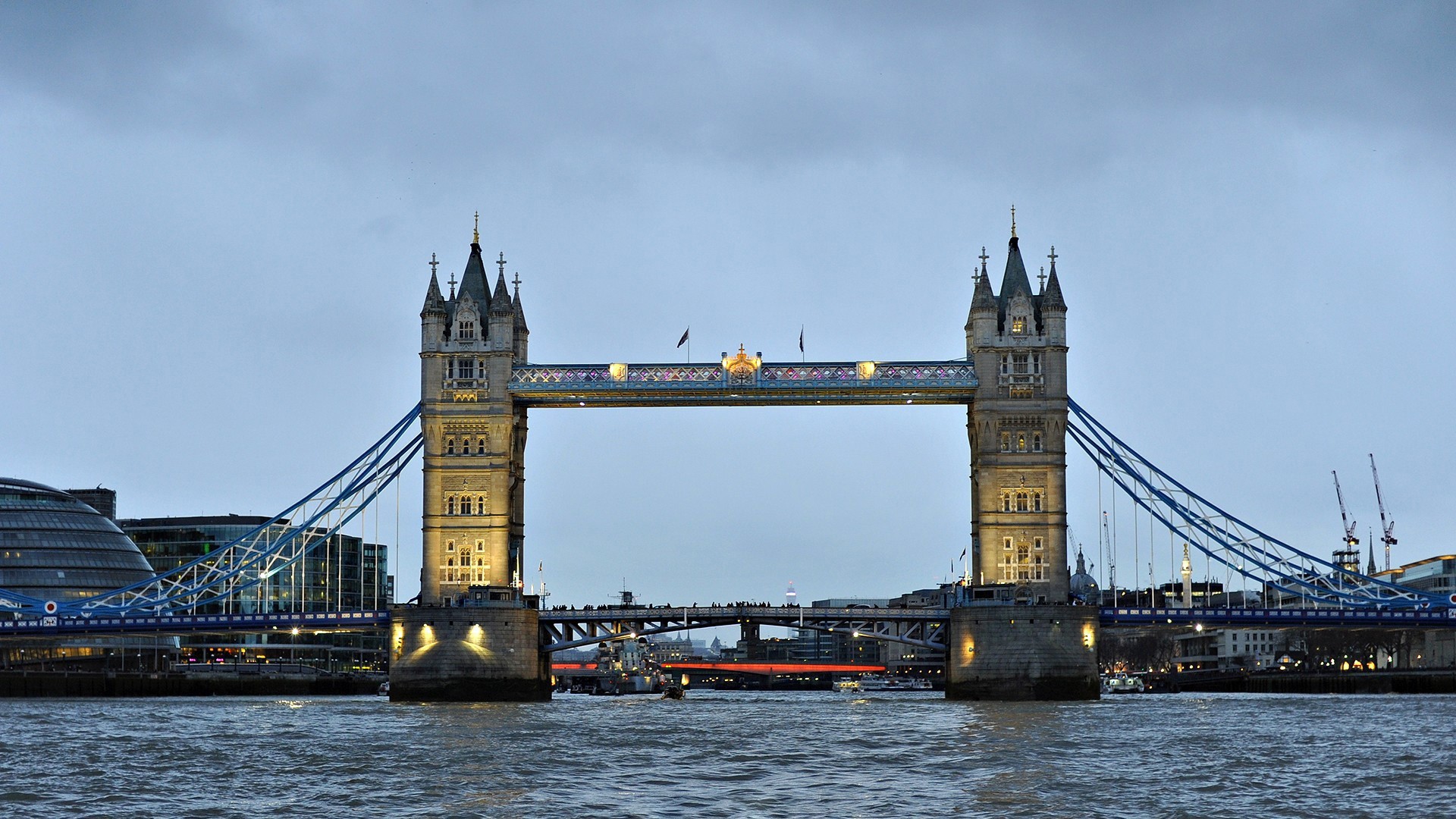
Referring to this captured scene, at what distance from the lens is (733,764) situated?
60125 millimetres

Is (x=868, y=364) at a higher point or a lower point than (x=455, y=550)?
higher

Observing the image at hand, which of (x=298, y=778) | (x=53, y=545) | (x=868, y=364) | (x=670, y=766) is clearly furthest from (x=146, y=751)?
(x=53, y=545)

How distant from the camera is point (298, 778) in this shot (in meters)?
54.9

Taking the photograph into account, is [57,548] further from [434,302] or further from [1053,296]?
[1053,296]

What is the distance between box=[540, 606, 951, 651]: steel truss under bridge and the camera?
114375mm

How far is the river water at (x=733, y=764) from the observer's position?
4734 cm

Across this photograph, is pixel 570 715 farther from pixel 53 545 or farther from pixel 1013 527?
pixel 53 545

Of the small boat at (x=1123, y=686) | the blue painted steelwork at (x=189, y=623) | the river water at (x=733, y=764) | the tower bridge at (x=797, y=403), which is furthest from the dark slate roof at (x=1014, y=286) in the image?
the small boat at (x=1123, y=686)

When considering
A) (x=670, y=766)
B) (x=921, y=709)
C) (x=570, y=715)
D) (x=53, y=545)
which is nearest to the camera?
(x=670, y=766)

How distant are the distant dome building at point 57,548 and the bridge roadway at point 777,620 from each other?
44.5 m

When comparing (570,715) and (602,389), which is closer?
(570,715)

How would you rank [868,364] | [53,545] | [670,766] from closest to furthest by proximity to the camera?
[670,766]
[868,364]
[53,545]

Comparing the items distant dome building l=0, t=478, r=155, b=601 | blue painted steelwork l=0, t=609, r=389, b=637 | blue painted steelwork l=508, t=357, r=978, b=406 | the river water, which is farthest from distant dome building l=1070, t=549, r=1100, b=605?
distant dome building l=0, t=478, r=155, b=601

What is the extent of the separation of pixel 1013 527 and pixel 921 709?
14844 mm
